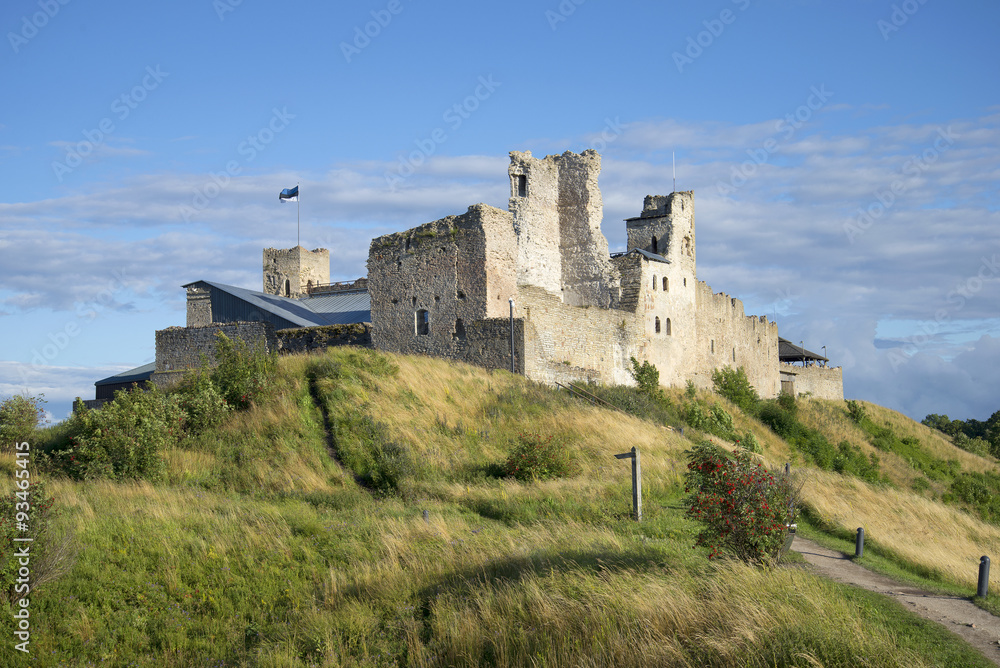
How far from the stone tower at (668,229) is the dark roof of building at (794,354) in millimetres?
27761

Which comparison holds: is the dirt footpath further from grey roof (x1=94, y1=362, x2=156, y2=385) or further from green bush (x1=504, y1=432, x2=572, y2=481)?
grey roof (x1=94, y1=362, x2=156, y2=385)

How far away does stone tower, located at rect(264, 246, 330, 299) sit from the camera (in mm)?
50531

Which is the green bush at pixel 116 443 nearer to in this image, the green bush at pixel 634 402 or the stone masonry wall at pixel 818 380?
the green bush at pixel 634 402

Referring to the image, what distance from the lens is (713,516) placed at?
999cm

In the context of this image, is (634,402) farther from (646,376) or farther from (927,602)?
(927,602)

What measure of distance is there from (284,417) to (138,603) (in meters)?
8.46

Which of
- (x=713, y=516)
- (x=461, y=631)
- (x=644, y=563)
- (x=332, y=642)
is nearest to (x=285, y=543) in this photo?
(x=332, y=642)

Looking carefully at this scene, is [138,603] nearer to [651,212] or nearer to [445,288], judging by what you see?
[445,288]

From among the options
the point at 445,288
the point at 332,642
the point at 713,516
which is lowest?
the point at 332,642

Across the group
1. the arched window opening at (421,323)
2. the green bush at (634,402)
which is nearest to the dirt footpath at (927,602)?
the green bush at (634,402)

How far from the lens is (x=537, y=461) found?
54.7 ft

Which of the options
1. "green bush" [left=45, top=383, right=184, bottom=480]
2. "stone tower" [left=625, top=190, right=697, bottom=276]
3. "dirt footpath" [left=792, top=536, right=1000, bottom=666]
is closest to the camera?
"dirt footpath" [left=792, top=536, right=1000, bottom=666]

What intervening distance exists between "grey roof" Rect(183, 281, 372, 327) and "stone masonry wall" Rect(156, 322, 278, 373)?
89.7 inches

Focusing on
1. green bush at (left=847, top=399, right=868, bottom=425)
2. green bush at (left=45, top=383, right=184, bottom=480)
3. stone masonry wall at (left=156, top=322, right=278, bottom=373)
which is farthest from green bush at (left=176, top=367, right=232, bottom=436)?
green bush at (left=847, top=399, right=868, bottom=425)
